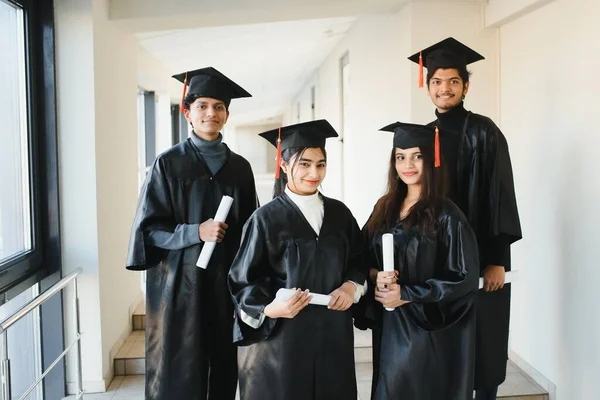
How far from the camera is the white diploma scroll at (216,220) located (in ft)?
7.09

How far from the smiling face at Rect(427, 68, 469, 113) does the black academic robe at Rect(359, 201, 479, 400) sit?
51cm

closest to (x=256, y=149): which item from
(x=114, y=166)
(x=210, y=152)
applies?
(x=114, y=166)

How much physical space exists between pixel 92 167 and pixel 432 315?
2021 mm

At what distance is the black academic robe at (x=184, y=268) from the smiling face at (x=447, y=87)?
0.84m

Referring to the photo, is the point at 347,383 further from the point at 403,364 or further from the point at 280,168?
the point at 280,168

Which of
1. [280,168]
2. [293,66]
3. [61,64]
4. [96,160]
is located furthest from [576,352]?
[293,66]

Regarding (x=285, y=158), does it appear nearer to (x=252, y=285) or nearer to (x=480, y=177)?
(x=252, y=285)

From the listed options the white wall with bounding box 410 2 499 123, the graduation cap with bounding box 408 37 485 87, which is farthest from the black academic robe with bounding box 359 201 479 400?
the white wall with bounding box 410 2 499 123

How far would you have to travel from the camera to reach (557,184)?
2.99 m

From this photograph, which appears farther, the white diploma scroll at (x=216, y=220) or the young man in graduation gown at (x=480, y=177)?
the young man in graduation gown at (x=480, y=177)

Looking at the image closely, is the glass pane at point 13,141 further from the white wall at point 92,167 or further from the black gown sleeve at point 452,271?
the black gown sleeve at point 452,271

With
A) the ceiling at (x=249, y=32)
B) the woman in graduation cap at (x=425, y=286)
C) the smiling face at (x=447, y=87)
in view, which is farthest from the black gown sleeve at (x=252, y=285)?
the ceiling at (x=249, y=32)

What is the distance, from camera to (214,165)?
93.2 inches

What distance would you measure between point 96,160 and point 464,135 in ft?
6.34
